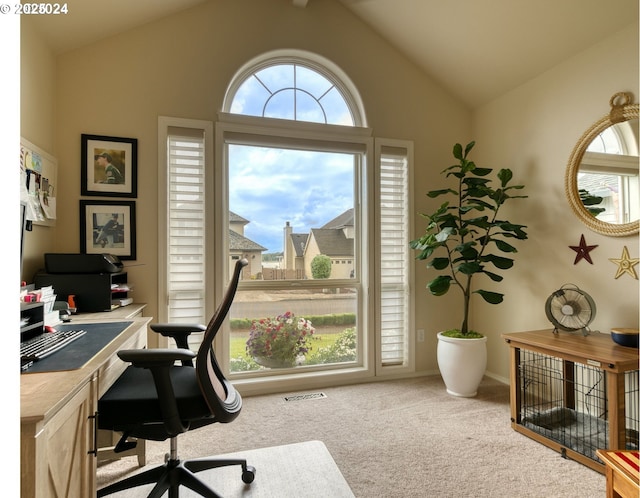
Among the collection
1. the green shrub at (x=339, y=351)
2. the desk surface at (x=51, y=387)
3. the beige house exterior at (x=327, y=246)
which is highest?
the beige house exterior at (x=327, y=246)

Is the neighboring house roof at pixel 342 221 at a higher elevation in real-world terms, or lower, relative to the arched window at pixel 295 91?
lower

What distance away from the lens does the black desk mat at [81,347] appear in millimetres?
1107

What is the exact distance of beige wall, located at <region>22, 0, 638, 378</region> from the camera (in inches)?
96.0

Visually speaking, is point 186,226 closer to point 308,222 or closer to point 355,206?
point 308,222

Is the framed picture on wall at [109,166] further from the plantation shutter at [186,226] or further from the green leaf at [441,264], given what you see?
the green leaf at [441,264]

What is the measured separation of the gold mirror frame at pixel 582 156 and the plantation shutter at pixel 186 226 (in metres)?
2.63

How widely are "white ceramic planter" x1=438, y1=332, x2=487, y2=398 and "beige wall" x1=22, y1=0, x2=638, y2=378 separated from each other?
0.49m

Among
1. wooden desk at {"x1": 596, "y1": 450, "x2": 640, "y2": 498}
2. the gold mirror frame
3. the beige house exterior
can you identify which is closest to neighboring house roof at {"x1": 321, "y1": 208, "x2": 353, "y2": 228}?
the beige house exterior

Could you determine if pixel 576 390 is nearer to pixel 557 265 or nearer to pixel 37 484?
pixel 557 265

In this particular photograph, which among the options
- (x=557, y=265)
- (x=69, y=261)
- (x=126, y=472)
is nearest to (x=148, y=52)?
(x=69, y=261)

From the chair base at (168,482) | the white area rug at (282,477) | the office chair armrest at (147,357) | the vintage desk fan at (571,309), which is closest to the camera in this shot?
the office chair armrest at (147,357)

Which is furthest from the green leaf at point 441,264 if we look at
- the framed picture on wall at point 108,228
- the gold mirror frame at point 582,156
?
the framed picture on wall at point 108,228

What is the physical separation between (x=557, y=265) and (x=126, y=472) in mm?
3003

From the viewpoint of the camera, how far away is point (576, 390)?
249cm
